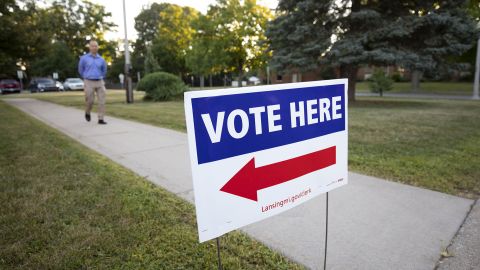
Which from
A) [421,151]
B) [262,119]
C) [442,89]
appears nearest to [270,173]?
[262,119]

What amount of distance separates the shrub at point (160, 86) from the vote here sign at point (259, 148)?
54.5 feet

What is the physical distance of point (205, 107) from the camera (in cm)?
156

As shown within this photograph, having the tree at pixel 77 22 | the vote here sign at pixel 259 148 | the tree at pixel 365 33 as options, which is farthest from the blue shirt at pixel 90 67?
the tree at pixel 77 22

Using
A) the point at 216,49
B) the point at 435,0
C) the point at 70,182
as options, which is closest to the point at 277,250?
the point at 70,182

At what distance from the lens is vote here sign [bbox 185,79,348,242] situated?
1.59 m

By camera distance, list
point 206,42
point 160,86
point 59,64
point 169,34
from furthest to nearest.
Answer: point 59,64
point 169,34
point 206,42
point 160,86

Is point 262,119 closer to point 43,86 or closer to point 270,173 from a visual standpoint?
point 270,173

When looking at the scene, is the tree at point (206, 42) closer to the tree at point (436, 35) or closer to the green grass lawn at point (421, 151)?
the tree at point (436, 35)

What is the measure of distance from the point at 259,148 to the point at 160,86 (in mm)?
17072

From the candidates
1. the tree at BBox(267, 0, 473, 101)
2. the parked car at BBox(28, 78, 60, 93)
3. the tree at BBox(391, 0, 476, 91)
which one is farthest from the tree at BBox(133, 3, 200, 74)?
the tree at BBox(391, 0, 476, 91)

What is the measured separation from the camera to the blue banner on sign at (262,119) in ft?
5.17

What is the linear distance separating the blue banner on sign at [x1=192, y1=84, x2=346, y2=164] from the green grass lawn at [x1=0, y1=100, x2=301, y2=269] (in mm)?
985

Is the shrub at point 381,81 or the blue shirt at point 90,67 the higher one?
the blue shirt at point 90,67

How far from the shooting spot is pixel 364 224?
9.48 feet
